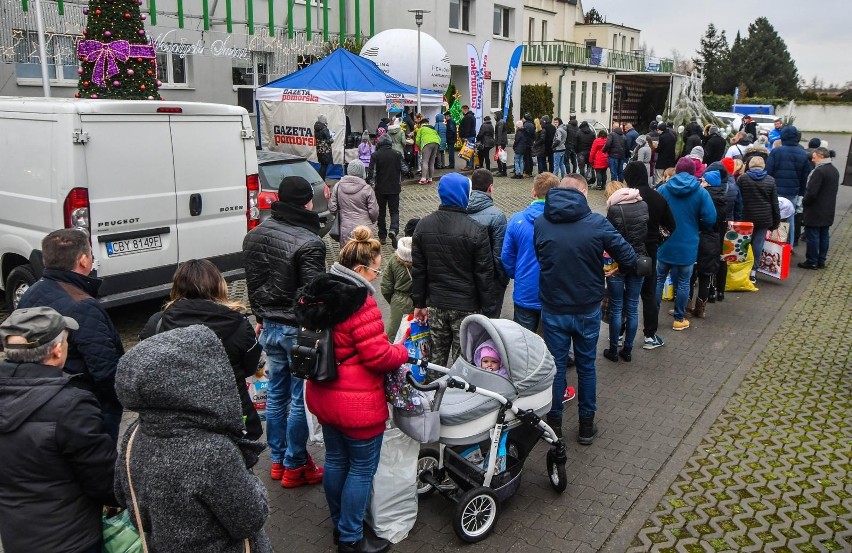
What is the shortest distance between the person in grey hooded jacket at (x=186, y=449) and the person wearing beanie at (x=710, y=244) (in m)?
7.23

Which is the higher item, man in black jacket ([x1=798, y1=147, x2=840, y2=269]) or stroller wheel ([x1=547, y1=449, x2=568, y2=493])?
man in black jacket ([x1=798, y1=147, x2=840, y2=269])

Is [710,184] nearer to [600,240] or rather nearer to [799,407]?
[799,407]

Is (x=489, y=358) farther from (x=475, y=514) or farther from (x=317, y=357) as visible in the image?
(x=317, y=357)

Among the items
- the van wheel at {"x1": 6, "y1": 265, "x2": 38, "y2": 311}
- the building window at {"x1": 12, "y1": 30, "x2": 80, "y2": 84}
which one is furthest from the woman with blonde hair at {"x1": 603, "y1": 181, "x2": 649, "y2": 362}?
the building window at {"x1": 12, "y1": 30, "x2": 80, "y2": 84}

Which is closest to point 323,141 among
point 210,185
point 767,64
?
point 210,185

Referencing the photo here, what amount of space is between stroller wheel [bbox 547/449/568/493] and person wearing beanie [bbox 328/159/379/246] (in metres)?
5.39

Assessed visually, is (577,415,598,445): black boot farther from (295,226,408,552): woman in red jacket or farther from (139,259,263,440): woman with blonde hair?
(139,259,263,440): woman with blonde hair

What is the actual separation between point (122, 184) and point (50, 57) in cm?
1317

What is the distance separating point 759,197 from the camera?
405 inches

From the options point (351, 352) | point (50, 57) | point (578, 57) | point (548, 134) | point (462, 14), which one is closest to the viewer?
point (351, 352)

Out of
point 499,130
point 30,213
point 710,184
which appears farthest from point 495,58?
point 30,213

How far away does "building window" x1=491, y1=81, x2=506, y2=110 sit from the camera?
117 feet

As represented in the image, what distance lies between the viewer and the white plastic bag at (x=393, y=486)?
440 cm

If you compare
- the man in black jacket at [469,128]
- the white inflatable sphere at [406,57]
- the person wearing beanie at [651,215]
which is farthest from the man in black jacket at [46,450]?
the white inflatable sphere at [406,57]
